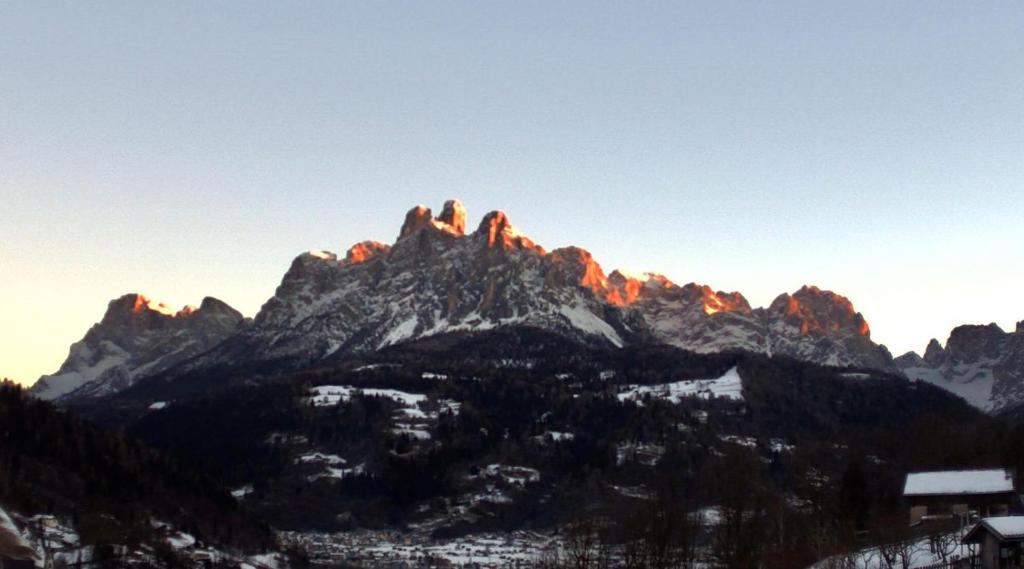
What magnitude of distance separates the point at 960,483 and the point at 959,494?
79.9 inches

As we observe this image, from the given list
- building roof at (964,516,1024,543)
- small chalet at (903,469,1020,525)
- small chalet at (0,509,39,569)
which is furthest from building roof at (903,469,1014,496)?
small chalet at (0,509,39,569)

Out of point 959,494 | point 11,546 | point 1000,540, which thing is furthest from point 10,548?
point 959,494

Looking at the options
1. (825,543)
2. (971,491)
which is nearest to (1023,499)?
(971,491)

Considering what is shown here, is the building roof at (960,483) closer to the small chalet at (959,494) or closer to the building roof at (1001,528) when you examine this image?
the small chalet at (959,494)

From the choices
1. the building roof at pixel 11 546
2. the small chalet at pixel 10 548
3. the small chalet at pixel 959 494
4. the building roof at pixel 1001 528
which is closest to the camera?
the building roof at pixel 1001 528

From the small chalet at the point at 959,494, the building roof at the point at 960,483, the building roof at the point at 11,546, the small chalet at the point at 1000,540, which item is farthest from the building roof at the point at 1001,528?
the building roof at the point at 11,546

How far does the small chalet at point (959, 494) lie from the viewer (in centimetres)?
15838

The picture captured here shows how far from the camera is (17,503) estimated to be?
652 ft

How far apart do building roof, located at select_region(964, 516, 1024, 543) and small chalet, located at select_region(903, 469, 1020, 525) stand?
1637 inches

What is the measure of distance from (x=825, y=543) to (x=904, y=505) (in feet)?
174

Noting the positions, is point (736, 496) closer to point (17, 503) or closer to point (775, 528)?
point (775, 528)

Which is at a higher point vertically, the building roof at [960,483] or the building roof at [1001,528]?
the building roof at [960,483]

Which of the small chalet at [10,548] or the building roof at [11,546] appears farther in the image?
the small chalet at [10,548]

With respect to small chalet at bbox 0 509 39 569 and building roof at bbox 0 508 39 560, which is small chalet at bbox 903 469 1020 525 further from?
building roof at bbox 0 508 39 560
